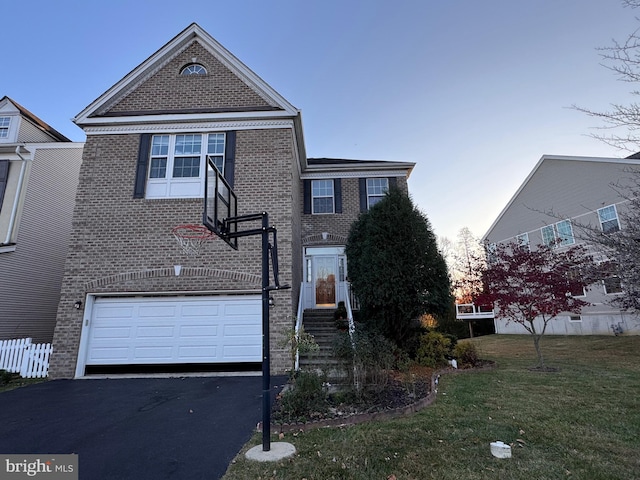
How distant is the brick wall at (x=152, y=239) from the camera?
29.9 ft

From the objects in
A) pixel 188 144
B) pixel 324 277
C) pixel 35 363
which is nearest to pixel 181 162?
pixel 188 144

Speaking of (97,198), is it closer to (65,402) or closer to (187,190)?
(187,190)

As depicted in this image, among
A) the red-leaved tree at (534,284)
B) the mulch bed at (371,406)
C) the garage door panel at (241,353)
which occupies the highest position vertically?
the red-leaved tree at (534,284)

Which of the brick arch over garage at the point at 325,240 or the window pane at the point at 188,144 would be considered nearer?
the window pane at the point at 188,144

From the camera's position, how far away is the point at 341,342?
21.1ft

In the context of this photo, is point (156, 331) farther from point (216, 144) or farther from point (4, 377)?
point (216, 144)

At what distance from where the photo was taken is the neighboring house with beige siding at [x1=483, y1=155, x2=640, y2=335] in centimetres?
1562

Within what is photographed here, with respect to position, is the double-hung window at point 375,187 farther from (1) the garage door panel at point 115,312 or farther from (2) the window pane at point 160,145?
(1) the garage door panel at point 115,312

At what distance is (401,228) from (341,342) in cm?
453

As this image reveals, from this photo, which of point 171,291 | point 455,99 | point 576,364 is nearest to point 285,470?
point 171,291

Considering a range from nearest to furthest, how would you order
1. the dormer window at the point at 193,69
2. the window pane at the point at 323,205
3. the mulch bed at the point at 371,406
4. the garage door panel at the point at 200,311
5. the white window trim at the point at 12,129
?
the mulch bed at the point at 371,406
the garage door panel at the point at 200,311
the dormer window at the point at 193,69
the white window trim at the point at 12,129
the window pane at the point at 323,205

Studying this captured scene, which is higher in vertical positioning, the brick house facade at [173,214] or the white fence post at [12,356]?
the brick house facade at [173,214]

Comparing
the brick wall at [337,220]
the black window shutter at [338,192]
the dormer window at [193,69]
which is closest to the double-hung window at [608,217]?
the brick wall at [337,220]

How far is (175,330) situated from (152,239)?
2685 millimetres
